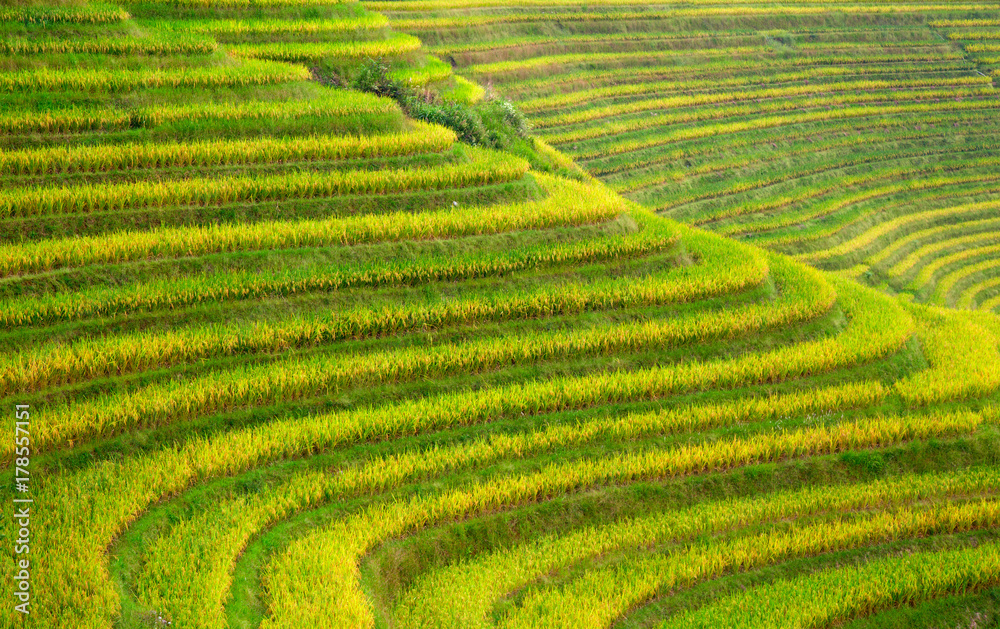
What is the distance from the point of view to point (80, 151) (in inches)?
603

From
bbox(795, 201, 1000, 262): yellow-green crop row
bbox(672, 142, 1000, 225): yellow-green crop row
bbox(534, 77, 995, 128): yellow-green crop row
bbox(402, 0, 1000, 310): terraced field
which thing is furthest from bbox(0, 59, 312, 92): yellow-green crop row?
bbox(795, 201, 1000, 262): yellow-green crop row

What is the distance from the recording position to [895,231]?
33219 millimetres

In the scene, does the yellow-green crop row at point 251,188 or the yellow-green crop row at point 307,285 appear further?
the yellow-green crop row at point 251,188

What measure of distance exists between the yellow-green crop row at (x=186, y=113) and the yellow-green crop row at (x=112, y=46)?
207cm

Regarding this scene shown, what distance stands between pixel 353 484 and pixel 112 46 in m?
11.9

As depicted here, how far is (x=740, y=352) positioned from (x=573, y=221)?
13.8 feet

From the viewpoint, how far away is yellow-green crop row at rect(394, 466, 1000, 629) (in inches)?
405

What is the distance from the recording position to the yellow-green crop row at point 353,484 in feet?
30.0

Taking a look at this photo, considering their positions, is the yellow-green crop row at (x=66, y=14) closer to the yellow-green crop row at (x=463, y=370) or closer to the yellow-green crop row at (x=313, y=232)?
the yellow-green crop row at (x=313, y=232)

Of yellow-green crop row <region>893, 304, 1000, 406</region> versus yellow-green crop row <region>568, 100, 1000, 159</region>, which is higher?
yellow-green crop row <region>568, 100, 1000, 159</region>

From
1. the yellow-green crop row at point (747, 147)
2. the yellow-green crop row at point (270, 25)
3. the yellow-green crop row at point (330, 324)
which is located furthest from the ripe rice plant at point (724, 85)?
the yellow-green crop row at point (330, 324)

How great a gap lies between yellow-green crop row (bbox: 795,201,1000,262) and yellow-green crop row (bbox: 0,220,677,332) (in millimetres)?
15500

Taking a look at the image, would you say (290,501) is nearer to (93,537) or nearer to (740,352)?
(93,537)

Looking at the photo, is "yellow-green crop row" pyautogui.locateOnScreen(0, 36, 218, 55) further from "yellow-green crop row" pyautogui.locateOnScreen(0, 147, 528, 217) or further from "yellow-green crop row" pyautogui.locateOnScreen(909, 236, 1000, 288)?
"yellow-green crop row" pyautogui.locateOnScreen(909, 236, 1000, 288)
